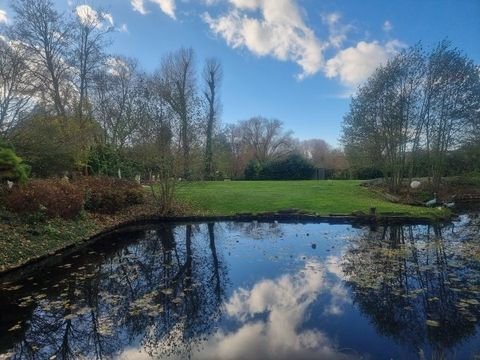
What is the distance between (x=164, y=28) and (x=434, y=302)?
1614cm

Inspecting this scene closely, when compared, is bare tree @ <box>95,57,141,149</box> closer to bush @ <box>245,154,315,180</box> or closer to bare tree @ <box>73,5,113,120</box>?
bare tree @ <box>73,5,113,120</box>

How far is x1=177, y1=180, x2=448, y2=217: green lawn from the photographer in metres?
15.0

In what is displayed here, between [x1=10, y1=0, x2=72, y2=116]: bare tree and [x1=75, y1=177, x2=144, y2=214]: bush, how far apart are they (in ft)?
18.9

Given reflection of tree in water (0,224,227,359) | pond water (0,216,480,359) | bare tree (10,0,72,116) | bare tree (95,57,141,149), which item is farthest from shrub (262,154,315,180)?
reflection of tree in water (0,224,227,359)

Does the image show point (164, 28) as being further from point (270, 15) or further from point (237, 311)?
point (237, 311)

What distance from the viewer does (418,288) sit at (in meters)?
6.26

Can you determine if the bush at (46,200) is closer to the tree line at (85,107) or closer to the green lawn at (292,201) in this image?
the tree line at (85,107)

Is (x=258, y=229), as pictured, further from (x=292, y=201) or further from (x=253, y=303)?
(x=253, y=303)

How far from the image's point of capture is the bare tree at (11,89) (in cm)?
1315

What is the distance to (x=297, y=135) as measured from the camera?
57.4 m

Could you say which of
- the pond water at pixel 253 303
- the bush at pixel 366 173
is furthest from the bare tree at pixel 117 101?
the bush at pixel 366 173

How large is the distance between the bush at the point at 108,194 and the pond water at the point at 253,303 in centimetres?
411

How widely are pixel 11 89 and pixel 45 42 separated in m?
4.88

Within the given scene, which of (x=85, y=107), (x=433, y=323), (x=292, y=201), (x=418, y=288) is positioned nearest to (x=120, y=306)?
(x=433, y=323)
